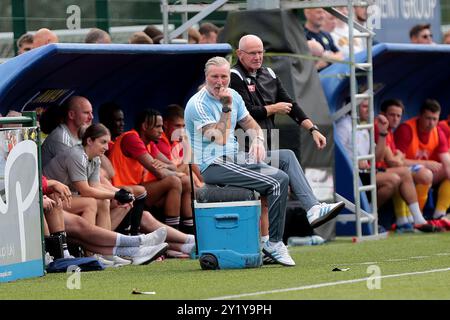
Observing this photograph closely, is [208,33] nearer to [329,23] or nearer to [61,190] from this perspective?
[329,23]

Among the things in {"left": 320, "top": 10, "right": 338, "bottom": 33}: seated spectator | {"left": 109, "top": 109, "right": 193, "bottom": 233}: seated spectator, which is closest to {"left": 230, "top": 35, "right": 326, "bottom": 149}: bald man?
{"left": 109, "top": 109, "right": 193, "bottom": 233}: seated spectator

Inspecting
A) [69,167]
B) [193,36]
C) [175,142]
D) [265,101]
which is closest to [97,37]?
[175,142]

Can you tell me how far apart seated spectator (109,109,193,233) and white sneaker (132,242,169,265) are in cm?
154

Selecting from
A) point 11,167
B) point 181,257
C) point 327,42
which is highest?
point 327,42

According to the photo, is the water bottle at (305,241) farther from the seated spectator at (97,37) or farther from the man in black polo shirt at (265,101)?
the seated spectator at (97,37)

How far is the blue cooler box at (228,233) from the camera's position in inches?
442

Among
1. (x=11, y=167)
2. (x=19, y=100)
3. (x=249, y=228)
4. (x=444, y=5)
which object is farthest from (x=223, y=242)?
(x=444, y=5)

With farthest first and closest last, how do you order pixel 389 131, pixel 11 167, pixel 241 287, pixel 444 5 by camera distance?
pixel 444 5 → pixel 389 131 → pixel 11 167 → pixel 241 287

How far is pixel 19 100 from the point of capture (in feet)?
42.4

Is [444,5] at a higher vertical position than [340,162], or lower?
higher

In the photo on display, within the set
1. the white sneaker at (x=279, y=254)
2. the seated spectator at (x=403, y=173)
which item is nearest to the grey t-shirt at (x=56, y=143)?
the white sneaker at (x=279, y=254)

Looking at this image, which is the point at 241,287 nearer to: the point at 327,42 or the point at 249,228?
the point at 249,228

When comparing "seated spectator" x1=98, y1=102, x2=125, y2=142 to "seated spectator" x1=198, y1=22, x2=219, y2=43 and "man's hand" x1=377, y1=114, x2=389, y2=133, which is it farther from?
"man's hand" x1=377, y1=114, x2=389, y2=133
